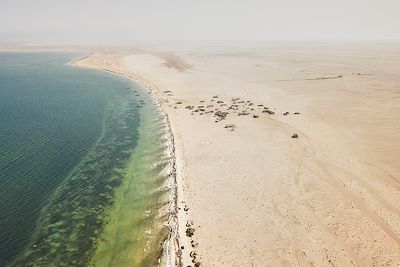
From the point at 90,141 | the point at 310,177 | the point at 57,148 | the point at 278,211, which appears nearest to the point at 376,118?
the point at 310,177

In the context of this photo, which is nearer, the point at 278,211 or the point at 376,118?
the point at 278,211

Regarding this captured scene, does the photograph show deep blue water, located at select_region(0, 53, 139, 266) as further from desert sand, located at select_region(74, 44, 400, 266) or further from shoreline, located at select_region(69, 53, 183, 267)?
desert sand, located at select_region(74, 44, 400, 266)

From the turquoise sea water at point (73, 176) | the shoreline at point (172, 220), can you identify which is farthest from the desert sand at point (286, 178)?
the turquoise sea water at point (73, 176)

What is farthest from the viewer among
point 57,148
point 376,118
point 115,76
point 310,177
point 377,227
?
point 115,76

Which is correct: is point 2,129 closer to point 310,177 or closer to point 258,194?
point 258,194

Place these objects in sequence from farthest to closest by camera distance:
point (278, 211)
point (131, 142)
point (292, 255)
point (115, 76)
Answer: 1. point (115, 76)
2. point (131, 142)
3. point (278, 211)
4. point (292, 255)

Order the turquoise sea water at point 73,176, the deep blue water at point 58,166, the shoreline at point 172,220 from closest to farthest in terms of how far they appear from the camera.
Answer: the shoreline at point 172,220, the turquoise sea water at point 73,176, the deep blue water at point 58,166

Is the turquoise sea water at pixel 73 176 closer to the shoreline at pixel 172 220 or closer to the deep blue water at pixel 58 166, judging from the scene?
the deep blue water at pixel 58 166
